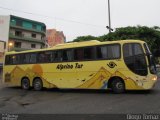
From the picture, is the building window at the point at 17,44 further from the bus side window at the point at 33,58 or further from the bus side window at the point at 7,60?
the bus side window at the point at 33,58

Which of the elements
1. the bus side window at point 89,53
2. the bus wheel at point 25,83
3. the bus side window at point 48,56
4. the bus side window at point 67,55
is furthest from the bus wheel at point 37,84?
the bus side window at point 89,53

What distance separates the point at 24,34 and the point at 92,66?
167ft

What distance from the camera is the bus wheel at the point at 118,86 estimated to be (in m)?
15.9

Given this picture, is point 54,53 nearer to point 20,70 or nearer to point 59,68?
point 59,68

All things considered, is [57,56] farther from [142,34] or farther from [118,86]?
[142,34]

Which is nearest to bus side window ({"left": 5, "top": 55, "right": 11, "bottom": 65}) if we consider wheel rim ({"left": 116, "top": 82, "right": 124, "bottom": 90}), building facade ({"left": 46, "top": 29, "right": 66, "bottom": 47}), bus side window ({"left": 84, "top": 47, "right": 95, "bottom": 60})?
bus side window ({"left": 84, "top": 47, "right": 95, "bottom": 60})

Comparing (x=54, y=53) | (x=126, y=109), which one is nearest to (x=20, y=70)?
(x=54, y=53)

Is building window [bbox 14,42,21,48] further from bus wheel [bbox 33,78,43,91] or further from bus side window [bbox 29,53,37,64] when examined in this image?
bus wheel [bbox 33,78,43,91]

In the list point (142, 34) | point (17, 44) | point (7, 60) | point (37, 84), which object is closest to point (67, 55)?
point (37, 84)

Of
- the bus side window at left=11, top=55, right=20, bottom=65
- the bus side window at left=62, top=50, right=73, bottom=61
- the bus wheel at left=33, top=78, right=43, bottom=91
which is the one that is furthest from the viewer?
the bus side window at left=11, top=55, right=20, bottom=65

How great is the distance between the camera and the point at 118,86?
16.0 meters

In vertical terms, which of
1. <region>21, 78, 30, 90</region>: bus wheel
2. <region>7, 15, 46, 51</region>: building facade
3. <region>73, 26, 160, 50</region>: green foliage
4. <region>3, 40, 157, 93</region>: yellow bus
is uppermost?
<region>7, 15, 46, 51</region>: building facade

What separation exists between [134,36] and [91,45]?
25.3 meters

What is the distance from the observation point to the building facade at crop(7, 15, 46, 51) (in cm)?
6148
